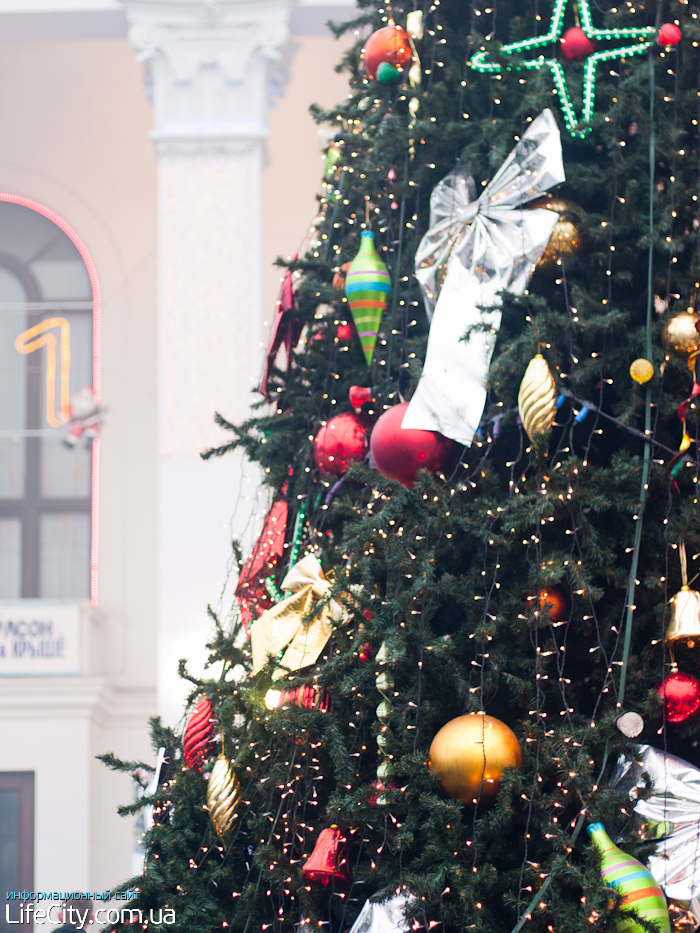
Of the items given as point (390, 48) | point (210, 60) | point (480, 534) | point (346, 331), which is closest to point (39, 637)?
point (210, 60)

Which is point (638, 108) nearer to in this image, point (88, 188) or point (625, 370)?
point (625, 370)

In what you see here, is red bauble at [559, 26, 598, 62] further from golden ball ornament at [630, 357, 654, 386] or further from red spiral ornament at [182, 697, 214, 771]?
red spiral ornament at [182, 697, 214, 771]

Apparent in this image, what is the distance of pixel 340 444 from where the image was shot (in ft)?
10.3

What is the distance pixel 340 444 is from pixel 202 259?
4.33 meters

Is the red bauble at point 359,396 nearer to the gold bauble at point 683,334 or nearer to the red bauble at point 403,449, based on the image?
the red bauble at point 403,449

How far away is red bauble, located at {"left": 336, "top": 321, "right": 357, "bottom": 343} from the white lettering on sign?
5.86 metres

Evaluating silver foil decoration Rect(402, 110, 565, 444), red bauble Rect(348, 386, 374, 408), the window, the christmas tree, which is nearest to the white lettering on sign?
the window

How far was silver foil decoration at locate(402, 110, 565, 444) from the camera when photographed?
293 centimetres

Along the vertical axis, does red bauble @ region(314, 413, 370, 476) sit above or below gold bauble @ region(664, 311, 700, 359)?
below

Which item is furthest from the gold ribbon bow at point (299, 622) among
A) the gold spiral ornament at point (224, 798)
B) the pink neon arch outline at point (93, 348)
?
the pink neon arch outline at point (93, 348)

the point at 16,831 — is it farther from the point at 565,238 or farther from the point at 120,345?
the point at 565,238

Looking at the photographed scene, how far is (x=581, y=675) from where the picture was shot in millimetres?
2934

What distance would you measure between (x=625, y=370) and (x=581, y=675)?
821 mm

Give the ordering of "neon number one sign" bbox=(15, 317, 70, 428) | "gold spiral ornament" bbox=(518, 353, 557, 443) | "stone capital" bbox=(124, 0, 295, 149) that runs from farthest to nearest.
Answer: "neon number one sign" bbox=(15, 317, 70, 428)
"stone capital" bbox=(124, 0, 295, 149)
"gold spiral ornament" bbox=(518, 353, 557, 443)
